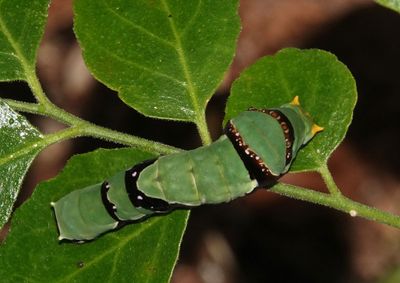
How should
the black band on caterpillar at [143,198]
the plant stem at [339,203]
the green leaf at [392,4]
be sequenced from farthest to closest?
the black band on caterpillar at [143,198] → the plant stem at [339,203] → the green leaf at [392,4]

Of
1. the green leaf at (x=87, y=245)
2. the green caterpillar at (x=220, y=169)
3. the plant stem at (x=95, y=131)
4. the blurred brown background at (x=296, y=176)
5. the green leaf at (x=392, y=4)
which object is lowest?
the blurred brown background at (x=296, y=176)

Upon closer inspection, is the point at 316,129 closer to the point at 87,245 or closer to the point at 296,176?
the point at 87,245

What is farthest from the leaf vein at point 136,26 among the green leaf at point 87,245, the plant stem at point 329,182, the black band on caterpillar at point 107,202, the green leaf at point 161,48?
the plant stem at point 329,182

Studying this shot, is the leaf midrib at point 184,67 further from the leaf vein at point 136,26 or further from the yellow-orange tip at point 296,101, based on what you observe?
the yellow-orange tip at point 296,101

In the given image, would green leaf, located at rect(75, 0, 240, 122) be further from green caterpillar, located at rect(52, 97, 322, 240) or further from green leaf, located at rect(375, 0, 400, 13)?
green leaf, located at rect(375, 0, 400, 13)

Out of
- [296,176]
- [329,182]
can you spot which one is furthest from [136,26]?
[296,176]
